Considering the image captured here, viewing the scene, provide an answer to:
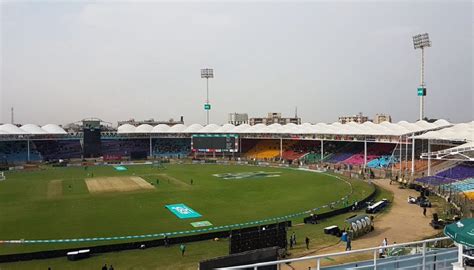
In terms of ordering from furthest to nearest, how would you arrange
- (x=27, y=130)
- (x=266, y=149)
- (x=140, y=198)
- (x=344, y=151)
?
1. (x=266, y=149)
2. (x=27, y=130)
3. (x=344, y=151)
4. (x=140, y=198)

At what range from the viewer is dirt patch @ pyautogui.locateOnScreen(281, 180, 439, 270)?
2316 centimetres

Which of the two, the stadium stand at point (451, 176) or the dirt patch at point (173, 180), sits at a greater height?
the stadium stand at point (451, 176)

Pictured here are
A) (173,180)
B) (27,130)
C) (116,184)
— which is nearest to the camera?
(116,184)

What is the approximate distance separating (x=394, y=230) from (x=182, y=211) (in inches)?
721

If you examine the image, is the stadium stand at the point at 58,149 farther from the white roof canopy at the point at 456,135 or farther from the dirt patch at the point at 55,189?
the white roof canopy at the point at 456,135

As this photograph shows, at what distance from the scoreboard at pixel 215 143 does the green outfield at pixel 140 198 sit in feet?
61.5

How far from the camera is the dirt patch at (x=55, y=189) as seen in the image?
4429 centimetres

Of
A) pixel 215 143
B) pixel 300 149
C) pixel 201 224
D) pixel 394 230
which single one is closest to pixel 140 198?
pixel 201 224

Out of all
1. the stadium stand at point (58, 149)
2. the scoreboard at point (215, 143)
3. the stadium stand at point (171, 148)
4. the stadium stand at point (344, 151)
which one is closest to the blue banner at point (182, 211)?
the stadium stand at point (344, 151)

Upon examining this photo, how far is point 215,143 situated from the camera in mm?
86625

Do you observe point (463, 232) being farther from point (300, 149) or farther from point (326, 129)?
point (300, 149)

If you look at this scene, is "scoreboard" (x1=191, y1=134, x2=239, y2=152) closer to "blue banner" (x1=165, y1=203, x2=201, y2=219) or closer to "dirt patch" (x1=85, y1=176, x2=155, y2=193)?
"dirt patch" (x1=85, y1=176, x2=155, y2=193)

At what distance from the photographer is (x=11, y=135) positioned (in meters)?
81.2

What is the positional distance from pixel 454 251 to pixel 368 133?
2337 inches
